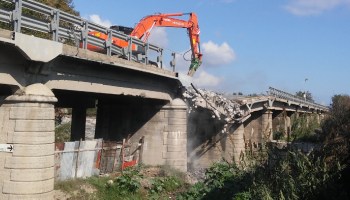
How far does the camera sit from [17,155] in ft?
43.2

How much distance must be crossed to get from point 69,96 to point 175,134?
5.83 metres

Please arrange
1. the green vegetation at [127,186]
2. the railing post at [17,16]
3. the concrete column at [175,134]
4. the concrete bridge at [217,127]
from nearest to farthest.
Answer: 1. the railing post at [17,16]
2. the green vegetation at [127,186]
3. the concrete column at [175,134]
4. the concrete bridge at [217,127]

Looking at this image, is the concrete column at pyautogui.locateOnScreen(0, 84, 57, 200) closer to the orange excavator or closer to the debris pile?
the debris pile

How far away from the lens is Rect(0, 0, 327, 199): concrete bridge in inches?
517

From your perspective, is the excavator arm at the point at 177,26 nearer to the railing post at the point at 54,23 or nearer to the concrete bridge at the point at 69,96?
the concrete bridge at the point at 69,96

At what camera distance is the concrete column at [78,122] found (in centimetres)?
2522

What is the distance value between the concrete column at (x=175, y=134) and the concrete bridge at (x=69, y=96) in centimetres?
5

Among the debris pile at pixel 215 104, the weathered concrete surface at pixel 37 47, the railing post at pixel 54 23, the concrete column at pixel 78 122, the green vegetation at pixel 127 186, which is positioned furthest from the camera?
the concrete column at pixel 78 122

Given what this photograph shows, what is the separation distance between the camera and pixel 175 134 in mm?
23281

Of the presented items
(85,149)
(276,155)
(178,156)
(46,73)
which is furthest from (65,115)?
(276,155)

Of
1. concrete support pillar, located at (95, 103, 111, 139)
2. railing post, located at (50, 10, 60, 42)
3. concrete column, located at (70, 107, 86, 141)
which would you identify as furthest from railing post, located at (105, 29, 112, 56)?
concrete support pillar, located at (95, 103, 111, 139)

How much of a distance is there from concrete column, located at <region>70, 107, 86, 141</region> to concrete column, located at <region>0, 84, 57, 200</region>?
1162 centimetres

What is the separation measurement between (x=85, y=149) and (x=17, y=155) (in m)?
5.10

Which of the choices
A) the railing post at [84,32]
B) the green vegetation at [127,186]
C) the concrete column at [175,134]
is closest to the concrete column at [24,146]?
the green vegetation at [127,186]
